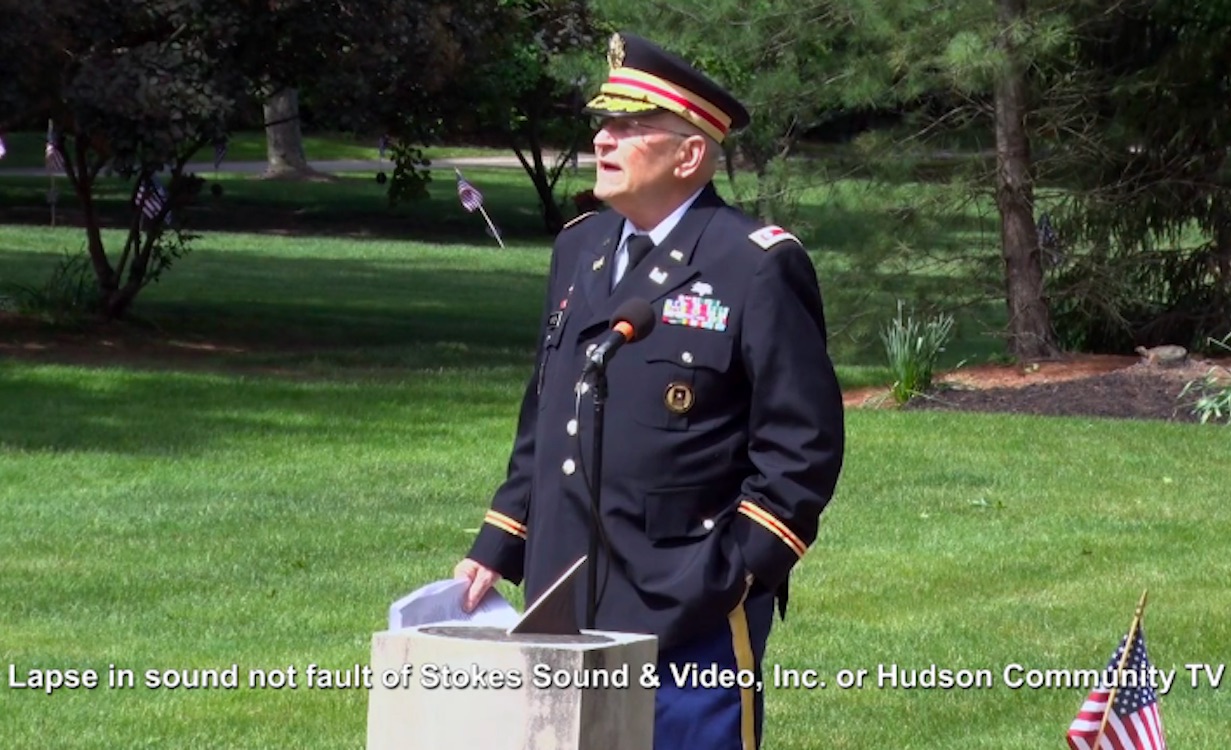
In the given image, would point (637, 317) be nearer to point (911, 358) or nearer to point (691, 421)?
point (691, 421)

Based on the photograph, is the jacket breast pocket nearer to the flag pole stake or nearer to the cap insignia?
the cap insignia

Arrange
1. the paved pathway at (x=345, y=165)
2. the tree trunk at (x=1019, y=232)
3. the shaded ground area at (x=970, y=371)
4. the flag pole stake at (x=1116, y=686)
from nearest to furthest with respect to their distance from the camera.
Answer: the flag pole stake at (x=1116, y=686), the shaded ground area at (x=970, y=371), the tree trunk at (x=1019, y=232), the paved pathway at (x=345, y=165)

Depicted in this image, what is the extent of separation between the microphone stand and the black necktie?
1.17 ft

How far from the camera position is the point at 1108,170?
1814 centimetres

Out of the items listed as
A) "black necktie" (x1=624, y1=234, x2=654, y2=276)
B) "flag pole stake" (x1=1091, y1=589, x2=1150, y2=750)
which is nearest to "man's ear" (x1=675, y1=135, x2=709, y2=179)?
"black necktie" (x1=624, y1=234, x2=654, y2=276)

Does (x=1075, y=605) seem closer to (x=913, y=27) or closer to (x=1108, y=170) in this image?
(x=913, y=27)

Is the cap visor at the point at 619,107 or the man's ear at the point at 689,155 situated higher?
the cap visor at the point at 619,107

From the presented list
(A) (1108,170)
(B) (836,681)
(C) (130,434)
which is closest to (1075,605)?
(B) (836,681)

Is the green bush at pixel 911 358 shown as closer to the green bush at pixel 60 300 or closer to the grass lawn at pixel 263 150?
the green bush at pixel 60 300

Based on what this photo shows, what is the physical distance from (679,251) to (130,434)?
9.10m

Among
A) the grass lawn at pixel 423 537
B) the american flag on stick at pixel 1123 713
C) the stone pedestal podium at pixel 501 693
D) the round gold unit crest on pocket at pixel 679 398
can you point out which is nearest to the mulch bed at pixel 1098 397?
the grass lawn at pixel 423 537

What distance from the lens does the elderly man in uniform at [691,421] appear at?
4.01 m

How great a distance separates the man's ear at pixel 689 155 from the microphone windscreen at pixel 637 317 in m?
0.31

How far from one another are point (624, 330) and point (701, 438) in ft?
0.95
